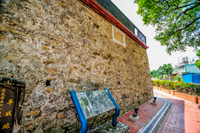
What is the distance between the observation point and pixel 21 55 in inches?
64.2

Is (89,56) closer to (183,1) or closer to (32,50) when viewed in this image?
(32,50)

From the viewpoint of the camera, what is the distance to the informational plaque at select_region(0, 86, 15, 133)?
3.58 ft

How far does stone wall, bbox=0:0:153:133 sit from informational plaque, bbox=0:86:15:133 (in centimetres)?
41

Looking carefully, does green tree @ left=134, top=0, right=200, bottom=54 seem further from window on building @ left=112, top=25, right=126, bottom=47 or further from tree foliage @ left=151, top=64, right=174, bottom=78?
tree foliage @ left=151, top=64, right=174, bottom=78

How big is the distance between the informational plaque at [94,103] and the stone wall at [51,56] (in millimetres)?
221

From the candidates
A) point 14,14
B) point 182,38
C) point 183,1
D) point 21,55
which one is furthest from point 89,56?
point 182,38

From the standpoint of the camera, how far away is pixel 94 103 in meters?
2.08

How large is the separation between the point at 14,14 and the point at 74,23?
1.30 m

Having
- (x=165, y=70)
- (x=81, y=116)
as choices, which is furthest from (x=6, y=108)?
(x=165, y=70)

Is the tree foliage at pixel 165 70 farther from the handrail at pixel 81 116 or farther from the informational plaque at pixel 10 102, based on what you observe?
the informational plaque at pixel 10 102

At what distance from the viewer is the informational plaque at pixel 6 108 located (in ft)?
3.58

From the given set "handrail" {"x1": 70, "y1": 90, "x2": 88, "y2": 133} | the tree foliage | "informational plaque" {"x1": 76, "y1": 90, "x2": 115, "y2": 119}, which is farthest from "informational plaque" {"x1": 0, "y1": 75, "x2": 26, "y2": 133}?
the tree foliage

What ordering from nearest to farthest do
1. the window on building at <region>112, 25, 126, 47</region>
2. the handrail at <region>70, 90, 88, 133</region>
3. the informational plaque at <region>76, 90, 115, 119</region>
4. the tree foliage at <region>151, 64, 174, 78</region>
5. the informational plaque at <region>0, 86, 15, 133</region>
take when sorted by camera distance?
the informational plaque at <region>0, 86, 15, 133</region> → the handrail at <region>70, 90, 88, 133</region> → the informational plaque at <region>76, 90, 115, 119</region> → the window on building at <region>112, 25, 126, 47</region> → the tree foliage at <region>151, 64, 174, 78</region>

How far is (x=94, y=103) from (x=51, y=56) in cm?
145
